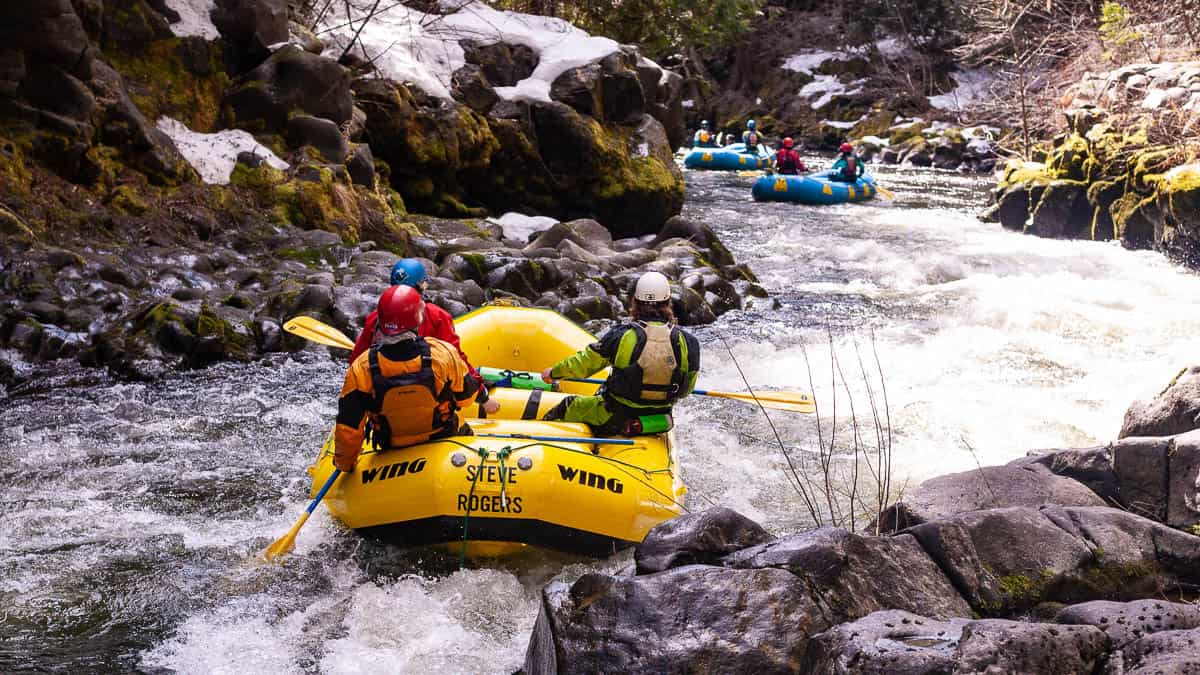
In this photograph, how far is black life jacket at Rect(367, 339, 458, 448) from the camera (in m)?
4.58

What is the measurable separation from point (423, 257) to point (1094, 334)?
21.1 feet

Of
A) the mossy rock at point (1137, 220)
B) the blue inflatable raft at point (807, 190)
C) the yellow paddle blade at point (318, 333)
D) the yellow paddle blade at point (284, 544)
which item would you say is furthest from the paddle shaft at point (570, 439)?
the blue inflatable raft at point (807, 190)

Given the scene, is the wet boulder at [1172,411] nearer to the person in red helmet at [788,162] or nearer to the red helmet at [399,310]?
the red helmet at [399,310]

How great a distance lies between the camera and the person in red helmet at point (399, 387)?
4.53m

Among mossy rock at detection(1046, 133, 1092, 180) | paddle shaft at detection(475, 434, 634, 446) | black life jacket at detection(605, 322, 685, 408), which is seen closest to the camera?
paddle shaft at detection(475, 434, 634, 446)

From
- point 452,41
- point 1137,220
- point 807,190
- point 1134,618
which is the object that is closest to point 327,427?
point 1134,618

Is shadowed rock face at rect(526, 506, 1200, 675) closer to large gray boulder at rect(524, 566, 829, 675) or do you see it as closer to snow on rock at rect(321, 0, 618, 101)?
large gray boulder at rect(524, 566, 829, 675)

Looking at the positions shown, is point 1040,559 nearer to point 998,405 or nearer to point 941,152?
point 998,405

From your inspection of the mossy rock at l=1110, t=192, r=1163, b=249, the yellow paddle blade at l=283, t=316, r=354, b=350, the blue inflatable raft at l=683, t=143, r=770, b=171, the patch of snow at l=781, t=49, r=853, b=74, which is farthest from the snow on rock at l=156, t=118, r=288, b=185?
the patch of snow at l=781, t=49, r=853, b=74

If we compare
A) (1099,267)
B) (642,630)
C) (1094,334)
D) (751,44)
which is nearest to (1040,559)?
(642,630)

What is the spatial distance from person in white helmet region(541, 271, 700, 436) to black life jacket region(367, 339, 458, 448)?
2.68ft

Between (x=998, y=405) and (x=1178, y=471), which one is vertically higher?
(x=1178, y=471)

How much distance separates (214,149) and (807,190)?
11.4 metres

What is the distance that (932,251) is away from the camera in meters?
14.1
